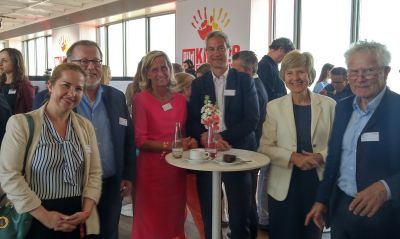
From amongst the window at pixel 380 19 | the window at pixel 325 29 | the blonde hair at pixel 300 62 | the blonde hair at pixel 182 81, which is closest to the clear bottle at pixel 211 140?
the blonde hair at pixel 300 62

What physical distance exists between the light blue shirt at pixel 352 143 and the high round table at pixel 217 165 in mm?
437

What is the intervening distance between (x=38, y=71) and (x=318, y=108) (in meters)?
16.4

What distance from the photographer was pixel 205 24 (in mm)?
8016

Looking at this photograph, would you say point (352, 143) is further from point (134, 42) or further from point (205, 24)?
point (134, 42)

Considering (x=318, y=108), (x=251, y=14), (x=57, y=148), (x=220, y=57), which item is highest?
(x=251, y=14)

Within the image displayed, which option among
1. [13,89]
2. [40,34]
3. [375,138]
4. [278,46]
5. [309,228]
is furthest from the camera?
[40,34]

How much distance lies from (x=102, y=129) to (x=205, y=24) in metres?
6.30

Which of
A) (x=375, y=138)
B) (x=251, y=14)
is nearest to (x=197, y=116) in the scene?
(x=375, y=138)

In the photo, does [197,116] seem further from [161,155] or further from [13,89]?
[13,89]

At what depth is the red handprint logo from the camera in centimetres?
755

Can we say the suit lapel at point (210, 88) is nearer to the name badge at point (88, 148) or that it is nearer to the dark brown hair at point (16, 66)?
the name badge at point (88, 148)

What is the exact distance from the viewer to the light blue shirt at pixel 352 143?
161 cm

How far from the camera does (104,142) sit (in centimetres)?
209

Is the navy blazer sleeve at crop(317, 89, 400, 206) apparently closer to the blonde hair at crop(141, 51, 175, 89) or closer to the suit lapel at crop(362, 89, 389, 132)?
the suit lapel at crop(362, 89, 389, 132)
